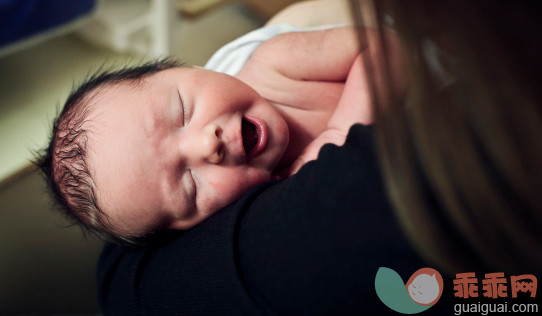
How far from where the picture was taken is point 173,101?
0.73m

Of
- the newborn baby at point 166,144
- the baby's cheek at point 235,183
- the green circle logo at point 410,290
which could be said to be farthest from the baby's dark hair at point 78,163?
the green circle logo at point 410,290

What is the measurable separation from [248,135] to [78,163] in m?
0.30

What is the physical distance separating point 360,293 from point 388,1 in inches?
12.0

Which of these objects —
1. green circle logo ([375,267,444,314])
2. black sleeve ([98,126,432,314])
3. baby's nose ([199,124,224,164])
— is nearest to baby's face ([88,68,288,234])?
baby's nose ([199,124,224,164])

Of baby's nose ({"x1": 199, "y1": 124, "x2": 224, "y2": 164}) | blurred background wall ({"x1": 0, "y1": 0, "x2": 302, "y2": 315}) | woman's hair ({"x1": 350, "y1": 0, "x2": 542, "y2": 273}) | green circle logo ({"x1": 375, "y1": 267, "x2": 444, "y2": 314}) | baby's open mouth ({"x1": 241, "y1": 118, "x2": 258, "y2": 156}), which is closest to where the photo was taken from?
woman's hair ({"x1": 350, "y1": 0, "x2": 542, "y2": 273})

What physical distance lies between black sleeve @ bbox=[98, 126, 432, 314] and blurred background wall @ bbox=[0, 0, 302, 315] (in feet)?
1.98

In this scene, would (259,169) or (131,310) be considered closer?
(131,310)

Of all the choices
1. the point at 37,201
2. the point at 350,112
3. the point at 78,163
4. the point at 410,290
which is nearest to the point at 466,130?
the point at 410,290

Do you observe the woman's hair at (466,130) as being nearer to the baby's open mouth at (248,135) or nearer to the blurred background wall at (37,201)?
the baby's open mouth at (248,135)

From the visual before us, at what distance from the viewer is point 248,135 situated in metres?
0.78

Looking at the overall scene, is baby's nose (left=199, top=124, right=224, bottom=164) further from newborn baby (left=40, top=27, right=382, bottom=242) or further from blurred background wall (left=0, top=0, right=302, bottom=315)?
blurred background wall (left=0, top=0, right=302, bottom=315)

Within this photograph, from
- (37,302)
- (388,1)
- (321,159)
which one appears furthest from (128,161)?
(37,302)

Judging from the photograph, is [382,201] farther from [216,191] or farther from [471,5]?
[216,191]

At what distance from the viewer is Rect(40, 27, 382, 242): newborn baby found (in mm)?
696
